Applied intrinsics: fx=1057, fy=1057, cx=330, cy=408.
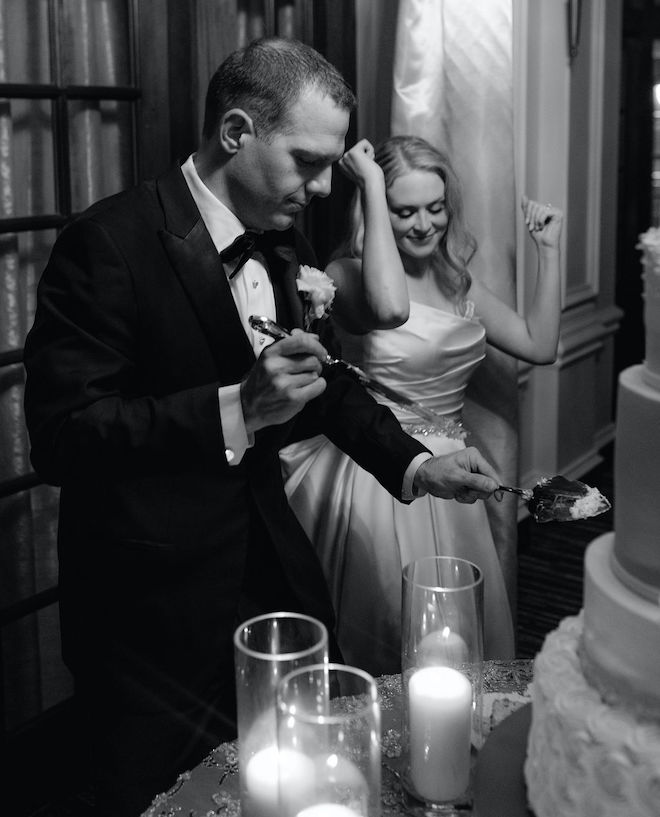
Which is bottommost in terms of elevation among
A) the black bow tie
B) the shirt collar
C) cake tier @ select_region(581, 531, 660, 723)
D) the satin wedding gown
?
the satin wedding gown

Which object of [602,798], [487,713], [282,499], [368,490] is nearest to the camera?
[602,798]

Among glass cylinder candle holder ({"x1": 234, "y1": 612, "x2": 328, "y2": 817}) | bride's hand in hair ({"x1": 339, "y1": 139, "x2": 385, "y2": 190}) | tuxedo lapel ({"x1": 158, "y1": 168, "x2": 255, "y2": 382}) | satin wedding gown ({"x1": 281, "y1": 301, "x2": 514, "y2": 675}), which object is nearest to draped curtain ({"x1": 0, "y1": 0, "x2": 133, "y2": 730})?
bride's hand in hair ({"x1": 339, "y1": 139, "x2": 385, "y2": 190})

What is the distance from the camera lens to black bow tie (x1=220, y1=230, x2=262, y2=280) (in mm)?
1758

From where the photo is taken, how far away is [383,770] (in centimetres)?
127

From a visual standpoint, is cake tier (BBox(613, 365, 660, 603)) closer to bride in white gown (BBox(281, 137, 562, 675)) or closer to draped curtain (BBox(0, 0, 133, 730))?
bride in white gown (BBox(281, 137, 562, 675))

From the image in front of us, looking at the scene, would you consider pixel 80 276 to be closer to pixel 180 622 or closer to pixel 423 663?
pixel 180 622

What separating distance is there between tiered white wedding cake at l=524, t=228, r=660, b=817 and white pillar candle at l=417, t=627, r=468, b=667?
18 cm

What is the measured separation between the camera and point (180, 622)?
1732 mm

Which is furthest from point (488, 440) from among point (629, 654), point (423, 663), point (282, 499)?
point (629, 654)

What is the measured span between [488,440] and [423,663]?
1860mm

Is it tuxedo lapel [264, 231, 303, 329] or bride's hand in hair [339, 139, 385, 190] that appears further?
bride's hand in hair [339, 139, 385, 190]

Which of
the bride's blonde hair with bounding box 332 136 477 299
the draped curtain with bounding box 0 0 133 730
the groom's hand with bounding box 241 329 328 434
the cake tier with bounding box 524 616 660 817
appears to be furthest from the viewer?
the bride's blonde hair with bounding box 332 136 477 299

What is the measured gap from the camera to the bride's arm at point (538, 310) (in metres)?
2.80

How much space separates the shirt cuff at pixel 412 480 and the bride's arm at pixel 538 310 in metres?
0.97
